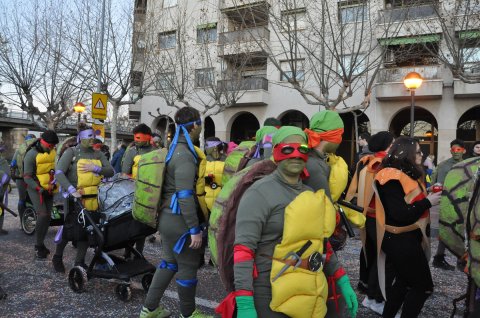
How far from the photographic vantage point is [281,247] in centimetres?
218

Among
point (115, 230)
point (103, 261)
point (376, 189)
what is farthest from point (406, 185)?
point (103, 261)

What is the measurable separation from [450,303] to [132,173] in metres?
4.78

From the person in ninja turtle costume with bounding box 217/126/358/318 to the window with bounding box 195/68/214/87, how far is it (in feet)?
56.8

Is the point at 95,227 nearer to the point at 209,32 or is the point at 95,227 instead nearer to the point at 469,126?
the point at 209,32

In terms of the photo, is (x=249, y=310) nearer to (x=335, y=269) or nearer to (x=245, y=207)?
(x=245, y=207)

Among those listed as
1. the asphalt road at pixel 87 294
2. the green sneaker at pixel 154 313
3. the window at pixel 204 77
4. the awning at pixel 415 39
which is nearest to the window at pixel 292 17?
the awning at pixel 415 39

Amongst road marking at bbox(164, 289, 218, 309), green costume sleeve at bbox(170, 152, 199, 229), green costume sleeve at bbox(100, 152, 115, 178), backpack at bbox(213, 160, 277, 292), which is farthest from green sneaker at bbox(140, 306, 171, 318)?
green costume sleeve at bbox(100, 152, 115, 178)

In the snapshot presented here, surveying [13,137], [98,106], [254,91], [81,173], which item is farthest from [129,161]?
[13,137]

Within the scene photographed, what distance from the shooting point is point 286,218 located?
2.19 meters

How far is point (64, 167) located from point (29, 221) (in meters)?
3.43

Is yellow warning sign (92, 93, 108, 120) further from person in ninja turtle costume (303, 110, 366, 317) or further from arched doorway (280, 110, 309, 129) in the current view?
arched doorway (280, 110, 309, 129)

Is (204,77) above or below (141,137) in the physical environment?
above

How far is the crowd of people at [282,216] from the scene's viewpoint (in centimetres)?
218

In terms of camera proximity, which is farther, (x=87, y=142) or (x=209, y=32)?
(x=209, y=32)
